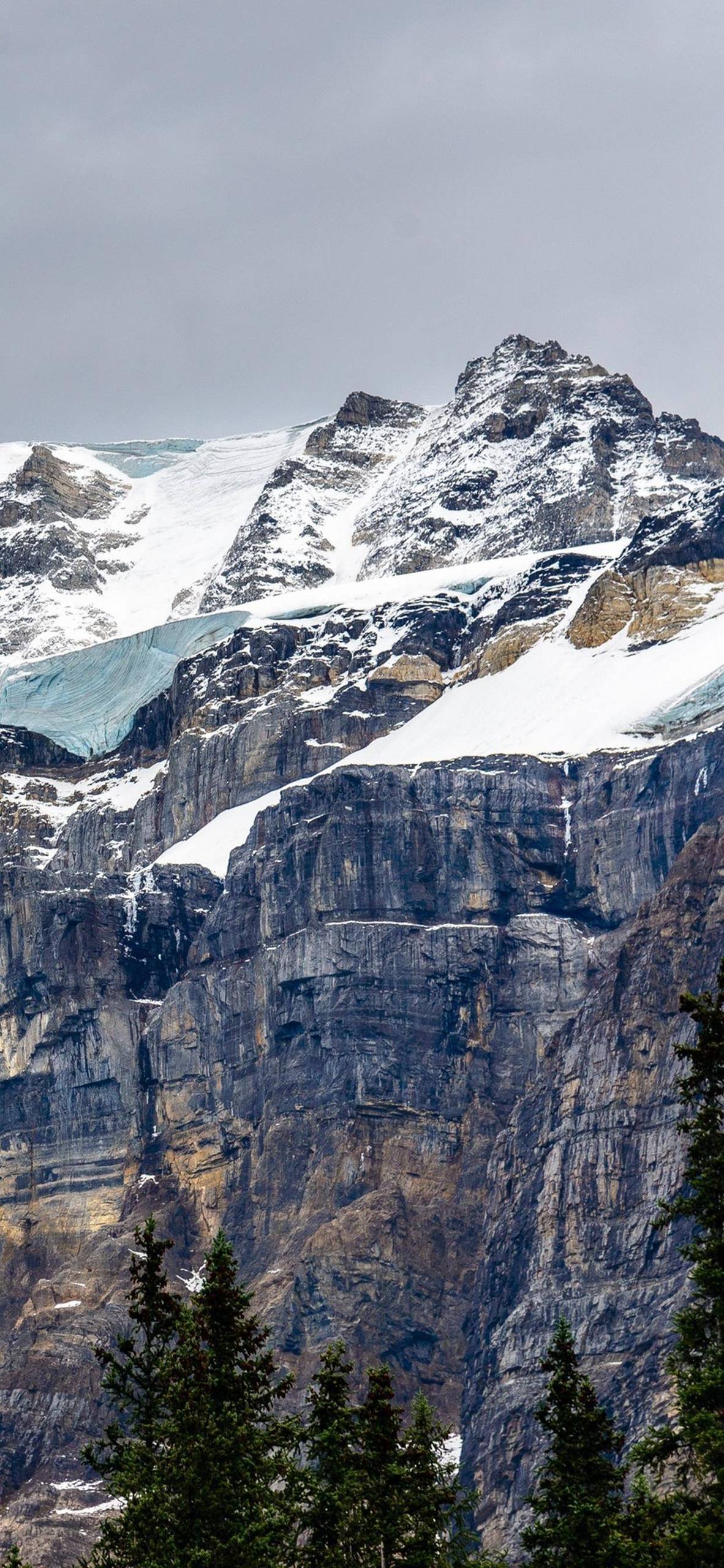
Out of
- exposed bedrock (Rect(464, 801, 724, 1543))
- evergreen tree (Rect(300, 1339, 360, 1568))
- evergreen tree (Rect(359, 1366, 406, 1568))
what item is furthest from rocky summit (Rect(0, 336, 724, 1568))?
evergreen tree (Rect(359, 1366, 406, 1568))

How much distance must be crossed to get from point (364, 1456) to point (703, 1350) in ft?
33.3

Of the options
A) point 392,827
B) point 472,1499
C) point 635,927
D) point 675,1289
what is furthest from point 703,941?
point 472,1499

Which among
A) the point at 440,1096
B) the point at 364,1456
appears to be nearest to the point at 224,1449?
the point at 364,1456

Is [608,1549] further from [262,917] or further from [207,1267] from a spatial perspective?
[262,917]

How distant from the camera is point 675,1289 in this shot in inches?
5556

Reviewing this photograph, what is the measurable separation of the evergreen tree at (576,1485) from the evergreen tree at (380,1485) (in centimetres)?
318

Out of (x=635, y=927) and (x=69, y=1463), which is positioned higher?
(x=635, y=927)

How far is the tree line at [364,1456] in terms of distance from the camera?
5753 cm

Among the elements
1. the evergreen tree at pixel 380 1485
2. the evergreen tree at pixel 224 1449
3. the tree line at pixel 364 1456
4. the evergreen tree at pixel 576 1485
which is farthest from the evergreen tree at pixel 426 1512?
the evergreen tree at pixel 224 1449

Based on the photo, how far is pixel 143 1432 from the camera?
65.0 meters

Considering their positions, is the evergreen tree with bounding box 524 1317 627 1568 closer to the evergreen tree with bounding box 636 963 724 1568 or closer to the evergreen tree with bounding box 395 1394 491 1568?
the evergreen tree with bounding box 395 1394 491 1568

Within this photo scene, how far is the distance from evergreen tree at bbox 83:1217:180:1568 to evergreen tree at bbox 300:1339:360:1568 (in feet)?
12.2

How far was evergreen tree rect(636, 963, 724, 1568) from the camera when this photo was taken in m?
55.5

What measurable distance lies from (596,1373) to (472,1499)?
72393mm
